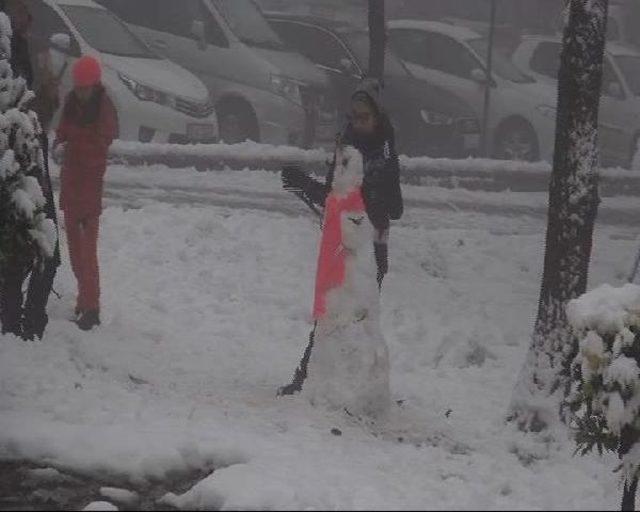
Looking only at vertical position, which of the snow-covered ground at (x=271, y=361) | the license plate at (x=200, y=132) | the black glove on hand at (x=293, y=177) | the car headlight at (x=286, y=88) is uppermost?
the car headlight at (x=286, y=88)

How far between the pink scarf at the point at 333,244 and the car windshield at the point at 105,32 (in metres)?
9.61

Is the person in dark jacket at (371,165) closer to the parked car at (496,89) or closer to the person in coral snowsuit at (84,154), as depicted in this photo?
the person in coral snowsuit at (84,154)

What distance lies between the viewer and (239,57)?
1791cm

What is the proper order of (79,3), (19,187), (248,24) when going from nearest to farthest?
(19,187) → (79,3) → (248,24)

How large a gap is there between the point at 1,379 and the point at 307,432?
1.75 m

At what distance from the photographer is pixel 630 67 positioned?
22766 millimetres

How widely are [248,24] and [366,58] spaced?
1890 mm

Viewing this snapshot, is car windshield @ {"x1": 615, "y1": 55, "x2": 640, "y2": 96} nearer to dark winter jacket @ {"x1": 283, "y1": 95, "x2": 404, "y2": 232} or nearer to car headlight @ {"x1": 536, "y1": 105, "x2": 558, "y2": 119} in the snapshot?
car headlight @ {"x1": 536, "y1": 105, "x2": 558, "y2": 119}

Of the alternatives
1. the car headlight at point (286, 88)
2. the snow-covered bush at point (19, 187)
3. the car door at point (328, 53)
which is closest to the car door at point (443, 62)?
the car door at point (328, 53)

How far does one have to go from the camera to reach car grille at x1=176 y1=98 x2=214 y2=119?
16.5 meters

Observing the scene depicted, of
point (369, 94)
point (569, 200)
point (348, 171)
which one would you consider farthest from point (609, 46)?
point (348, 171)

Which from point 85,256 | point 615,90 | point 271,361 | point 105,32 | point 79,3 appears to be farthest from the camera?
point 615,90

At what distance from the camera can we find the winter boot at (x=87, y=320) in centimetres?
957

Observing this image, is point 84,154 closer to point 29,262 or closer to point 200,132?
point 29,262
